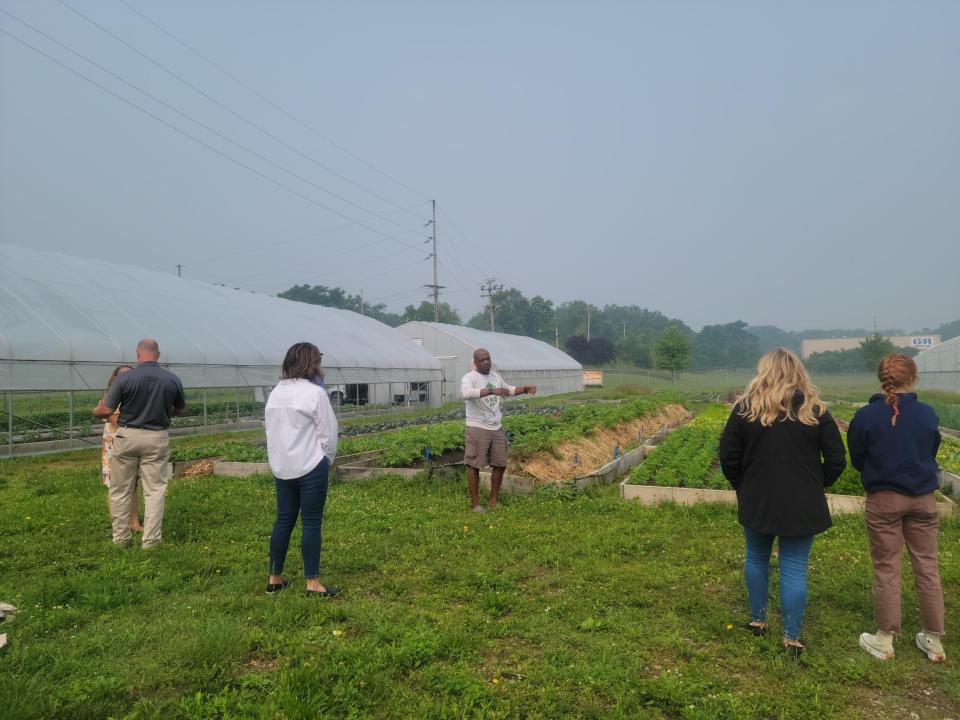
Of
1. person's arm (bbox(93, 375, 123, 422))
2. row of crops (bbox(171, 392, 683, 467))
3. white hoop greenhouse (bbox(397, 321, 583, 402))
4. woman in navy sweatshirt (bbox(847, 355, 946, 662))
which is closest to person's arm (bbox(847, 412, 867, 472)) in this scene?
woman in navy sweatshirt (bbox(847, 355, 946, 662))

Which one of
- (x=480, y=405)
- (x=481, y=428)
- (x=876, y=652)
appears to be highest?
(x=480, y=405)

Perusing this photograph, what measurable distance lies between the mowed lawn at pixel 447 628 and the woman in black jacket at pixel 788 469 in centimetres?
52

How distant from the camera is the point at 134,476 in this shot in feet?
20.0

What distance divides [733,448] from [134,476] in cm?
560

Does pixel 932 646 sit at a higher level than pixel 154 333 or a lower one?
lower

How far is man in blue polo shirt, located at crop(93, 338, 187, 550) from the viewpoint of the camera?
235 inches

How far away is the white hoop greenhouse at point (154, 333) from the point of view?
524 inches

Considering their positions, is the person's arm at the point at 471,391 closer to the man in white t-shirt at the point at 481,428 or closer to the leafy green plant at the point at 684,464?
the man in white t-shirt at the point at 481,428

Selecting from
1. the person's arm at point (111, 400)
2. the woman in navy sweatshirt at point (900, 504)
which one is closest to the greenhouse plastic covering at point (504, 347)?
the person's arm at point (111, 400)

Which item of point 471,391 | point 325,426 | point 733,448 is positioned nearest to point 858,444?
point 733,448

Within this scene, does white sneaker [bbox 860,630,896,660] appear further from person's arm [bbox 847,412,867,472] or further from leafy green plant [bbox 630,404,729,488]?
leafy green plant [bbox 630,404,729,488]

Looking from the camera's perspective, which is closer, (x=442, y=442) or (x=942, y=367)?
(x=442, y=442)

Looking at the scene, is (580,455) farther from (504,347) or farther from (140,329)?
(504,347)

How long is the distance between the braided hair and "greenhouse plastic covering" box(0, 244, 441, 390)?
1495 cm
